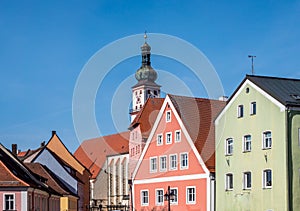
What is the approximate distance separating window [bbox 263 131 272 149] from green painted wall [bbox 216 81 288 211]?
0.87 feet

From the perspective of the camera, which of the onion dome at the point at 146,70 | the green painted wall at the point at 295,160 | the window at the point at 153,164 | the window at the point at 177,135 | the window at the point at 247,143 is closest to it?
the green painted wall at the point at 295,160

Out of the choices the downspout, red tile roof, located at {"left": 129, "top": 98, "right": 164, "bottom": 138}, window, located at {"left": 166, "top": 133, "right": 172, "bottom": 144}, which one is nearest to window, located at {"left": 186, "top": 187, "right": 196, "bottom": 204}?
window, located at {"left": 166, "top": 133, "right": 172, "bottom": 144}

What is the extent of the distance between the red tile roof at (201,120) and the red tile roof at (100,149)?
6773 cm

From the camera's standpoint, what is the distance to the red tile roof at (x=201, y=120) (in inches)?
2320

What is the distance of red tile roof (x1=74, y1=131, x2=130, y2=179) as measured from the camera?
135 meters

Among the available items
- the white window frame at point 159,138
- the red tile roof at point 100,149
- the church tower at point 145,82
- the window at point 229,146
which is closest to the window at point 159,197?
the white window frame at point 159,138

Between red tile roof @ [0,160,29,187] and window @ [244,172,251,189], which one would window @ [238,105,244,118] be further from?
red tile roof @ [0,160,29,187]

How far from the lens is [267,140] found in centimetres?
5134

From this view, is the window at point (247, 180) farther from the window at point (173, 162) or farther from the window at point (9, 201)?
the window at point (9, 201)

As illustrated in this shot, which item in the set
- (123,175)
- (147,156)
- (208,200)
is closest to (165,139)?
(147,156)

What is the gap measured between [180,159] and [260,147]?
1082 cm

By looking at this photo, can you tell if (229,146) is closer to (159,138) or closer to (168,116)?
(168,116)

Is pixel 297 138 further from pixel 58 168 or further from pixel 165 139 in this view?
pixel 58 168

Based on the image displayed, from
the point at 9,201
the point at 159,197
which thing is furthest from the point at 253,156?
the point at 9,201
